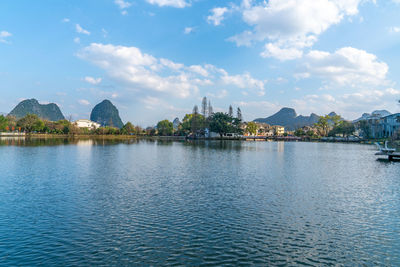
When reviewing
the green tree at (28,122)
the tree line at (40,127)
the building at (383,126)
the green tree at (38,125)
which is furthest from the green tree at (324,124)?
the green tree at (28,122)

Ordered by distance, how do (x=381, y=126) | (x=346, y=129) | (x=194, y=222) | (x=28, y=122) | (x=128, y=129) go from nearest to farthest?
(x=194, y=222), (x=381, y=126), (x=28, y=122), (x=346, y=129), (x=128, y=129)

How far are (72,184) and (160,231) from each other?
41.9 feet

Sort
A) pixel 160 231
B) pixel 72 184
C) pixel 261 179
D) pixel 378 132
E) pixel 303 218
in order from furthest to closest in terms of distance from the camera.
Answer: pixel 378 132, pixel 261 179, pixel 72 184, pixel 303 218, pixel 160 231

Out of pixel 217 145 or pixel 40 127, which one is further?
pixel 40 127

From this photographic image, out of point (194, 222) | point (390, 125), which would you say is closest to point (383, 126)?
point (390, 125)

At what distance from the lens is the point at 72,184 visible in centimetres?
2077

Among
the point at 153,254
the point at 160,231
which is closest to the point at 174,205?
the point at 160,231

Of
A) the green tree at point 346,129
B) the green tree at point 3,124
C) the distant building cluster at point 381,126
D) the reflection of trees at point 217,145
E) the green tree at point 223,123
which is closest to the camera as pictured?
the reflection of trees at point 217,145

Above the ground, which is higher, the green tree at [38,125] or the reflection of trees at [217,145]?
the green tree at [38,125]

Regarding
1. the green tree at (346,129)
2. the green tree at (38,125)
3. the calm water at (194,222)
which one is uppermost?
the green tree at (38,125)

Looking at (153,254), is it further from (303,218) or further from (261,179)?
(261,179)

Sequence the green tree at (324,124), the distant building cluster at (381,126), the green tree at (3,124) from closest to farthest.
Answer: the distant building cluster at (381,126)
the green tree at (3,124)
the green tree at (324,124)

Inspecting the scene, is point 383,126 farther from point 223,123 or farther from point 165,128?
point 165,128

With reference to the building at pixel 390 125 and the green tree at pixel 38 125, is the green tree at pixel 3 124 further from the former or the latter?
the building at pixel 390 125
